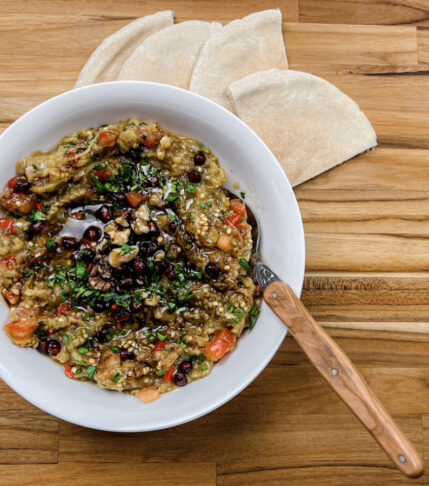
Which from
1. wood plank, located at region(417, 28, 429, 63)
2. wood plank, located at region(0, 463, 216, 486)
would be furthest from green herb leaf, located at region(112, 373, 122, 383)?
wood plank, located at region(417, 28, 429, 63)

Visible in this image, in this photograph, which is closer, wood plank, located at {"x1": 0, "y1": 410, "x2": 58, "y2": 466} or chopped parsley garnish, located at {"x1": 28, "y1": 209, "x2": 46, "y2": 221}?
chopped parsley garnish, located at {"x1": 28, "y1": 209, "x2": 46, "y2": 221}

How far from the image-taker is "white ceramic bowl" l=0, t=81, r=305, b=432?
3.10 metres

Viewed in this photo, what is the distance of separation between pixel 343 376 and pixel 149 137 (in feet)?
5.81

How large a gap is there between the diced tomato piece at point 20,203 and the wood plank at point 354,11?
7.88ft

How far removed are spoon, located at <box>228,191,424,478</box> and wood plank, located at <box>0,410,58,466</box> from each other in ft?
6.66

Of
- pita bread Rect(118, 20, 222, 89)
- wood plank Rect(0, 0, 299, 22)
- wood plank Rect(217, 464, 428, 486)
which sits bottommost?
wood plank Rect(217, 464, 428, 486)

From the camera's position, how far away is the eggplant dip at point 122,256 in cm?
308

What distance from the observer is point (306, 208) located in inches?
149

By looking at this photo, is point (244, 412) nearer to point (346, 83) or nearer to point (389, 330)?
point (389, 330)

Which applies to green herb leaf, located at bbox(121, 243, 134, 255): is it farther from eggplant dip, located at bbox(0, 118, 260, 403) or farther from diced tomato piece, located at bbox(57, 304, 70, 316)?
diced tomato piece, located at bbox(57, 304, 70, 316)

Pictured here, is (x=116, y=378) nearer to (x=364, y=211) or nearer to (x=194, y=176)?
(x=194, y=176)

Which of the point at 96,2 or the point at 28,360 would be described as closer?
the point at 28,360

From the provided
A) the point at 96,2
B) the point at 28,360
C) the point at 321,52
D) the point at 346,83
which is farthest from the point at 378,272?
the point at 96,2

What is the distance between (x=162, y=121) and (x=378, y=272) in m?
1.97
